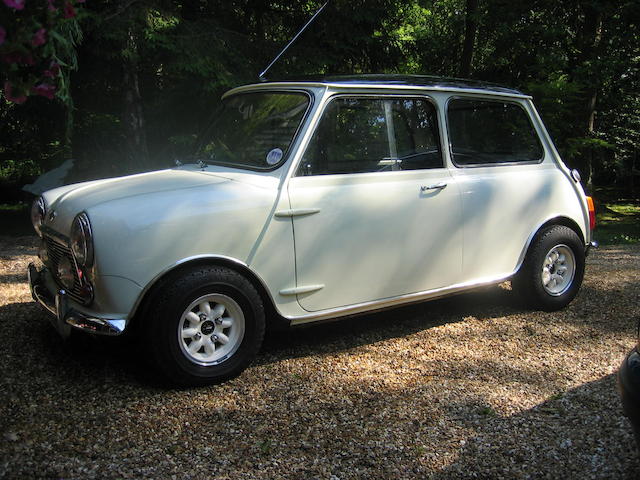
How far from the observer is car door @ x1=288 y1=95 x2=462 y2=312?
3.91 meters

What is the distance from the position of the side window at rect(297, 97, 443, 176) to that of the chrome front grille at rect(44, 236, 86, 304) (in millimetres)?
1513

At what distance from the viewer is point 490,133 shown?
15.8 ft

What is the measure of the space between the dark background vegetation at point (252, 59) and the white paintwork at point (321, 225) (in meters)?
3.86

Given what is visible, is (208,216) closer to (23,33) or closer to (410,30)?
(23,33)

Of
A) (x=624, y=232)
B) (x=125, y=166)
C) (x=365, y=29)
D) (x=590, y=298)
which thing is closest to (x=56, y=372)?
(x=590, y=298)

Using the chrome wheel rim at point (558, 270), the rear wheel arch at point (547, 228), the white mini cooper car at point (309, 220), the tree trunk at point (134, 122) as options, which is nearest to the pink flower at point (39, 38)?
the white mini cooper car at point (309, 220)

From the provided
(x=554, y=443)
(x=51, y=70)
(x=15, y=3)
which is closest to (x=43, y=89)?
(x=51, y=70)

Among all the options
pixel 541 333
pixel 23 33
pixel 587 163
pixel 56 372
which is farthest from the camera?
pixel 587 163

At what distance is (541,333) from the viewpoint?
479cm

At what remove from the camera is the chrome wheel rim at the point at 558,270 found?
16.9 feet

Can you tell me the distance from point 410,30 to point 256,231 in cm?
807

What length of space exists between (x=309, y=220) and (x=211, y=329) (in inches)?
36.8

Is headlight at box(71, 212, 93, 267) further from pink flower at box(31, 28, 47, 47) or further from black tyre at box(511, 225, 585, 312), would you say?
black tyre at box(511, 225, 585, 312)

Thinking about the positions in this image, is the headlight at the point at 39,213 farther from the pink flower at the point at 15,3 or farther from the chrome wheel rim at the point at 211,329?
the pink flower at the point at 15,3
